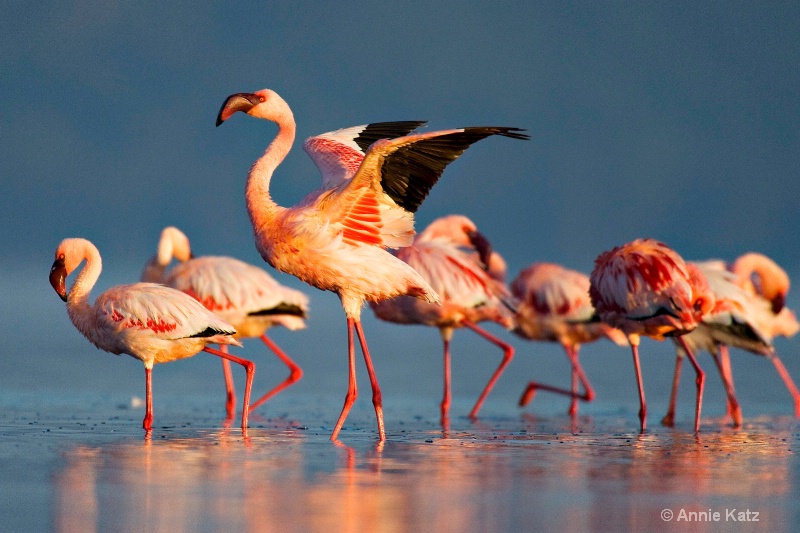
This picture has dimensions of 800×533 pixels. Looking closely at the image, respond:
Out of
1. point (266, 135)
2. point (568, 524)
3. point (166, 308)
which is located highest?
point (266, 135)

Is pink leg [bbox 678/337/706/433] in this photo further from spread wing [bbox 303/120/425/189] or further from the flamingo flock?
spread wing [bbox 303/120/425/189]

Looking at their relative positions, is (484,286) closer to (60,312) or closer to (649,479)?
(649,479)

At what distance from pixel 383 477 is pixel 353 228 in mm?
2176

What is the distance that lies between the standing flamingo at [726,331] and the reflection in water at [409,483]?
2441mm

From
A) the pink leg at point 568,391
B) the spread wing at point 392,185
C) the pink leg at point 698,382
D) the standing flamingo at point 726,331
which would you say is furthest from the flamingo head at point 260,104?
the pink leg at point 568,391

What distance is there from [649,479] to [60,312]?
60.8 feet

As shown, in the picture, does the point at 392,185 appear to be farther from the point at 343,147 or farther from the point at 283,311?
the point at 283,311

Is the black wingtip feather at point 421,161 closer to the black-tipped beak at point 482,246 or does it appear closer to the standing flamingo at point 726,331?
the standing flamingo at point 726,331

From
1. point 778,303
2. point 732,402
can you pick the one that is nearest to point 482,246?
point 778,303

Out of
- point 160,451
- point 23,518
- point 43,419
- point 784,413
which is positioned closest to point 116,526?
point 23,518

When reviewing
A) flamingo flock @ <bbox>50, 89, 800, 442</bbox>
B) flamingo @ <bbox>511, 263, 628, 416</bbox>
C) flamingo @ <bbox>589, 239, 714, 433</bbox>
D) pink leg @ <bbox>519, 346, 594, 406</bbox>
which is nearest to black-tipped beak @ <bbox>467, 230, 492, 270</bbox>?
flamingo flock @ <bbox>50, 89, 800, 442</bbox>

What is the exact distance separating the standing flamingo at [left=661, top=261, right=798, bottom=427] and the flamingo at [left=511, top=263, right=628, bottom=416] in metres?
1.13

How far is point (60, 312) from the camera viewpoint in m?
22.4

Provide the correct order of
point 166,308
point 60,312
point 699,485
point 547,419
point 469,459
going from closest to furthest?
1. point 699,485
2. point 469,459
3. point 166,308
4. point 547,419
5. point 60,312
